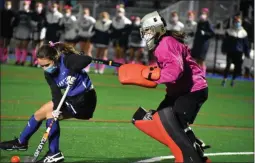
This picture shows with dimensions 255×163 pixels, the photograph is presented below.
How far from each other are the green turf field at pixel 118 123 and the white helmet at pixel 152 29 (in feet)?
7.00

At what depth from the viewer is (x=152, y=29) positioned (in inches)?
316

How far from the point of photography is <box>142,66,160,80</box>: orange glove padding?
25.0ft

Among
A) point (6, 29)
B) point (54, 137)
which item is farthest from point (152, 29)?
point (6, 29)

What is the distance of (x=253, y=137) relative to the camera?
42.0 feet

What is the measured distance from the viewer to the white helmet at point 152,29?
8.02 metres

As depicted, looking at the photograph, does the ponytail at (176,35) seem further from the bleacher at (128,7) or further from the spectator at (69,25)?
the bleacher at (128,7)

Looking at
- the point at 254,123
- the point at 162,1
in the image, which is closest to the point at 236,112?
the point at 254,123

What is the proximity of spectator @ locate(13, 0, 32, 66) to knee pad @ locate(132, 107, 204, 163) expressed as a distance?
60.6 ft

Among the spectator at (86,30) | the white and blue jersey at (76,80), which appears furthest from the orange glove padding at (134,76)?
the spectator at (86,30)

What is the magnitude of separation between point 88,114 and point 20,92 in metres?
8.65

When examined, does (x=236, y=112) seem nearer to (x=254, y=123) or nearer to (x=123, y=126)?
(x=254, y=123)

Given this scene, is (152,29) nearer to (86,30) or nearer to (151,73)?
(151,73)

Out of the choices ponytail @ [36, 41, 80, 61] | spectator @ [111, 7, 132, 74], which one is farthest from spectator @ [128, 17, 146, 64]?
ponytail @ [36, 41, 80, 61]

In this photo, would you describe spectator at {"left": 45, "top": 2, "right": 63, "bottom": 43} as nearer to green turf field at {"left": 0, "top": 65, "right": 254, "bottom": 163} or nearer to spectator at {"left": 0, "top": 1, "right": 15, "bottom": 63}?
spectator at {"left": 0, "top": 1, "right": 15, "bottom": 63}
